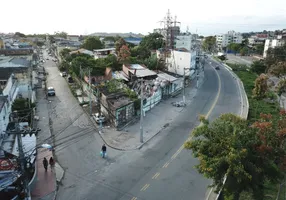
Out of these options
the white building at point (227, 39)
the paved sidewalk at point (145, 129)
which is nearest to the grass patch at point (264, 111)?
the paved sidewalk at point (145, 129)

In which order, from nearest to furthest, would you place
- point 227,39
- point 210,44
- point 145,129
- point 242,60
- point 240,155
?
point 240,155, point 145,129, point 242,60, point 210,44, point 227,39

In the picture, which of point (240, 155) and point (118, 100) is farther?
point (118, 100)

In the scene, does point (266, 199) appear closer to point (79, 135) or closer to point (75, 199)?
point (75, 199)

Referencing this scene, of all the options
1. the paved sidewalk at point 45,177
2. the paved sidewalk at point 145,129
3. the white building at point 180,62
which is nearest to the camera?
the paved sidewalk at point 45,177

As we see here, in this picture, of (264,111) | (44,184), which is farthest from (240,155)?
(264,111)

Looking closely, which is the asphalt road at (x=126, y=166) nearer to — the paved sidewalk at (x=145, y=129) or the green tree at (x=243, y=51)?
the paved sidewalk at (x=145, y=129)

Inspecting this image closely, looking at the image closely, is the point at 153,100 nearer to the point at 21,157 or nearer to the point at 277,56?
the point at 21,157
